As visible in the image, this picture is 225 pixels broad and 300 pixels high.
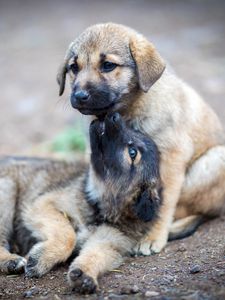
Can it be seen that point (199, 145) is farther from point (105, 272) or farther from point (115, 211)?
point (105, 272)

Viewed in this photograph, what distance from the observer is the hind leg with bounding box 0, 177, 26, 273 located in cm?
608

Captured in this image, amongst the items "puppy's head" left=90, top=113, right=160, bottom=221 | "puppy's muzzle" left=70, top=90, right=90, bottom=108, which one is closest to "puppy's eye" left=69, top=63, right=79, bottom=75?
"puppy's muzzle" left=70, top=90, right=90, bottom=108

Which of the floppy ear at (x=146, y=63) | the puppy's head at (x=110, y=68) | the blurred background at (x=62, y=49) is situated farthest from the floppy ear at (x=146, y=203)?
the blurred background at (x=62, y=49)

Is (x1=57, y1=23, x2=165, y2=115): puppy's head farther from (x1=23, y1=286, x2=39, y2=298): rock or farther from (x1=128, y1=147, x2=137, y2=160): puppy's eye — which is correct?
(x1=23, y1=286, x2=39, y2=298): rock

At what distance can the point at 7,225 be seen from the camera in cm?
674

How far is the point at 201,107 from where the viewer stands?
7730 millimetres

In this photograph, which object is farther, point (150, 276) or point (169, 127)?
point (169, 127)

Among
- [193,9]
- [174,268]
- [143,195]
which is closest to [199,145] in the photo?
[143,195]

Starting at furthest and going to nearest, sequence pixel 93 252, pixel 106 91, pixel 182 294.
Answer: pixel 106 91, pixel 93 252, pixel 182 294

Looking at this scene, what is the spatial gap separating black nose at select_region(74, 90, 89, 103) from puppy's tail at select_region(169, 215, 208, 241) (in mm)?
1873

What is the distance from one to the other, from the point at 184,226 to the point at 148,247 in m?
0.76

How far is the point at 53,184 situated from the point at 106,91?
139cm

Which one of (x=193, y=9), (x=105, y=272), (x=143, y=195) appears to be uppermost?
(x=193, y=9)

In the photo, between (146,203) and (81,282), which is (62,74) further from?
(81,282)
